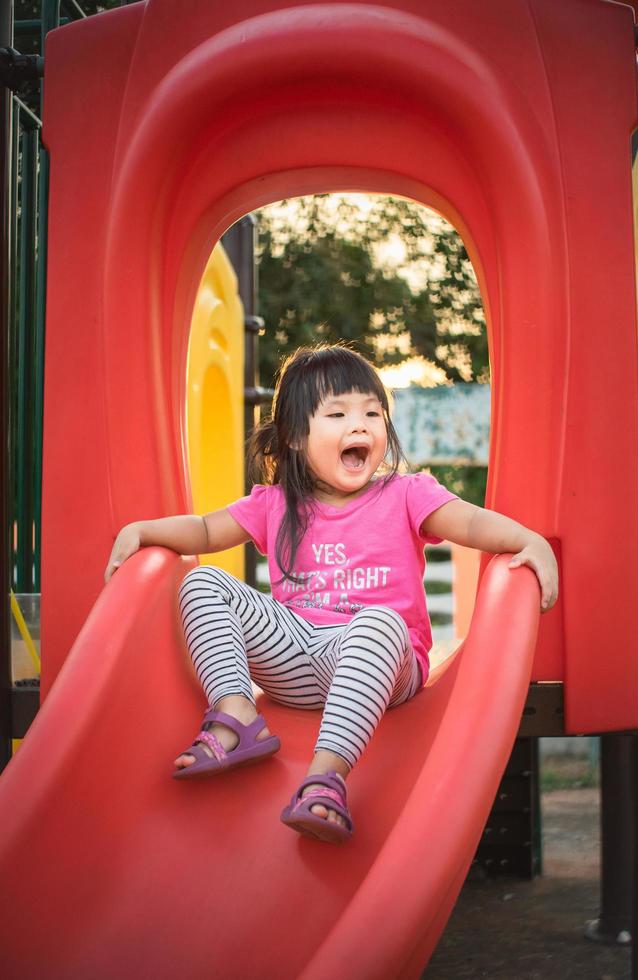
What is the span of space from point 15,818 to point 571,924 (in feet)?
7.01

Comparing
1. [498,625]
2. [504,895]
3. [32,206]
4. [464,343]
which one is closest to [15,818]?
[498,625]

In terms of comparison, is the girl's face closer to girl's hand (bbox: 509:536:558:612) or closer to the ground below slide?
girl's hand (bbox: 509:536:558:612)

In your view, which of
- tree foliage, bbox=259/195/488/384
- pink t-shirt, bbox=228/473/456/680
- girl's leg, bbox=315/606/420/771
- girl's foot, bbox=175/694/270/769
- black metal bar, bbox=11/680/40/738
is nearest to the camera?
girl's leg, bbox=315/606/420/771

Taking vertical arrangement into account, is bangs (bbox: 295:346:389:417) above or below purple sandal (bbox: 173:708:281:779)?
above

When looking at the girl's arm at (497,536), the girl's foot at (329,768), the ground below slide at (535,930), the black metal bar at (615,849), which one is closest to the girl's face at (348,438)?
the girl's arm at (497,536)

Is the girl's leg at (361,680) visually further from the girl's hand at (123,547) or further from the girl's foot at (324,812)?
the girl's hand at (123,547)

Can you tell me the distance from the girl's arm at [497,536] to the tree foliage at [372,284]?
12.2m

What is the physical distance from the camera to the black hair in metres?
2.27

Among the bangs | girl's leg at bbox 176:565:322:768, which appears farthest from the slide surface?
the bangs

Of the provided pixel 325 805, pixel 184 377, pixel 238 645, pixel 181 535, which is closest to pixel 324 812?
pixel 325 805

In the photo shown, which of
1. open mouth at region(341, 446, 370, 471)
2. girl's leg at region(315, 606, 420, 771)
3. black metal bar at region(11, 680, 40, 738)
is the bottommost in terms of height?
black metal bar at region(11, 680, 40, 738)

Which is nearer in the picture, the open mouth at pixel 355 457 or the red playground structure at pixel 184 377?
the red playground structure at pixel 184 377

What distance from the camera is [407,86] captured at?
2.33 meters

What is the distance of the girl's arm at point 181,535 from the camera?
2195 mm
